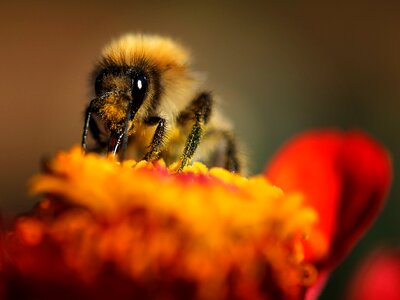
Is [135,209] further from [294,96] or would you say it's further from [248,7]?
[248,7]

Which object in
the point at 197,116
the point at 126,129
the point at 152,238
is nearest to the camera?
the point at 152,238

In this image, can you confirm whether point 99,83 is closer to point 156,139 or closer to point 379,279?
point 156,139

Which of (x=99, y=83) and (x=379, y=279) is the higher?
(x=99, y=83)

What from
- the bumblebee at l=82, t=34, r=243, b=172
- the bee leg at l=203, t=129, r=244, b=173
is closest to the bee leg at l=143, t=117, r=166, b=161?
the bumblebee at l=82, t=34, r=243, b=172

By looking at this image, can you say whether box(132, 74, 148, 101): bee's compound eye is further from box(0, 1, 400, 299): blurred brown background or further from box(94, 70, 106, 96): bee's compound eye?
box(0, 1, 400, 299): blurred brown background

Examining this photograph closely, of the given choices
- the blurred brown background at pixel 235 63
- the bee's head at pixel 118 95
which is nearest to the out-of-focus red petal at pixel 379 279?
the bee's head at pixel 118 95

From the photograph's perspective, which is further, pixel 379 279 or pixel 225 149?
pixel 225 149

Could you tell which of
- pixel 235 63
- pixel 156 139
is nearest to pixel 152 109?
pixel 156 139

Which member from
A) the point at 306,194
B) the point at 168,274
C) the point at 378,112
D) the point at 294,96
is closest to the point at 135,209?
the point at 168,274
